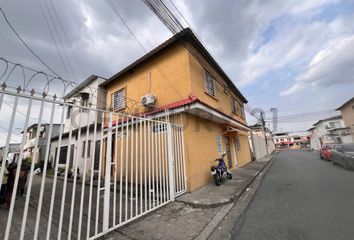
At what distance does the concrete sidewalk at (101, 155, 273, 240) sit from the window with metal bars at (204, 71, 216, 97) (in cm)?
529

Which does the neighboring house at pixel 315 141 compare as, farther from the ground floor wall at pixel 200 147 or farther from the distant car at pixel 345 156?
the ground floor wall at pixel 200 147

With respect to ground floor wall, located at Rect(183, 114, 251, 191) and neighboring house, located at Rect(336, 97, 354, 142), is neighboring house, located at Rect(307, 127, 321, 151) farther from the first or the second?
ground floor wall, located at Rect(183, 114, 251, 191)

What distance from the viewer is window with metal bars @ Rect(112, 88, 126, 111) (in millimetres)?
10594

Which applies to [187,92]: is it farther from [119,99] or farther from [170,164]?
[119,99]

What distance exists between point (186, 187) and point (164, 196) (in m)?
1.34

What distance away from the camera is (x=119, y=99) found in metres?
11.0

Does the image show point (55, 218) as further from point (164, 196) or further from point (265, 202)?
point (265, 202)

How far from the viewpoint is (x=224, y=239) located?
341 cm

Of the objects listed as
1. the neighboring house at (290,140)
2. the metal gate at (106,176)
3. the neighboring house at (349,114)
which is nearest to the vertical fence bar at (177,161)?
the metal gate at (106,176)

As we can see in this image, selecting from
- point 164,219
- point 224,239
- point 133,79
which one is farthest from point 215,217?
point 133,79

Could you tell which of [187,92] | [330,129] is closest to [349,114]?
[330,129]

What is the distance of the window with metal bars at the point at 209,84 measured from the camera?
936 cm

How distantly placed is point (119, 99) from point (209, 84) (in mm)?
5587

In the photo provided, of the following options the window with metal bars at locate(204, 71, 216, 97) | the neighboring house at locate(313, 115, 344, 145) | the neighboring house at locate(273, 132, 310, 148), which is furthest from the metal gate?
the neighboring house at locate(273, 132, 310, 148)
